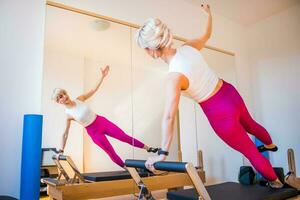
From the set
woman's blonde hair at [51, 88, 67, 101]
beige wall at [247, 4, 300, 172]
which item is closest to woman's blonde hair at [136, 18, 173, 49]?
woman's blonde hair at [51, 88, 67, 101]

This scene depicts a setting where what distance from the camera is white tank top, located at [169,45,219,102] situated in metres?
1.96

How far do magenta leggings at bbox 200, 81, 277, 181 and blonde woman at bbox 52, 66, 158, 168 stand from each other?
768 mm

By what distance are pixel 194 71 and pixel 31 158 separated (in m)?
1.27

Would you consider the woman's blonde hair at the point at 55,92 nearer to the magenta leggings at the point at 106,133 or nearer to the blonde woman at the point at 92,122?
the blonde woman at the point at 92,122

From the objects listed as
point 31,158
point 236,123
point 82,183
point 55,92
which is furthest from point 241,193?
point 55,92

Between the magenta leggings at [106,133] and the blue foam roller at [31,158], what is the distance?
0.48 meters

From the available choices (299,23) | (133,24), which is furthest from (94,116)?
(299,23)

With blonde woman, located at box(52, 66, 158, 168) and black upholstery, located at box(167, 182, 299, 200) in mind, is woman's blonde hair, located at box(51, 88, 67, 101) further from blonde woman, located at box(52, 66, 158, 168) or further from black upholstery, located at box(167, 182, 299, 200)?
black upholstery, located at box(167, 182, 299, 200)

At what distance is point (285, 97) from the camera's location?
3205 mm

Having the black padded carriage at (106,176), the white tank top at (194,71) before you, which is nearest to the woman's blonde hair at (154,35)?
the white tank top at (194,71)

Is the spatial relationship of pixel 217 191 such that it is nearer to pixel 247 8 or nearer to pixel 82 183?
pixel 82 183

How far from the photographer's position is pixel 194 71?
1.97m

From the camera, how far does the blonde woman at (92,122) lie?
2.04 metres

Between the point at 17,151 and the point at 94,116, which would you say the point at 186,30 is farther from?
the point at 17,151
